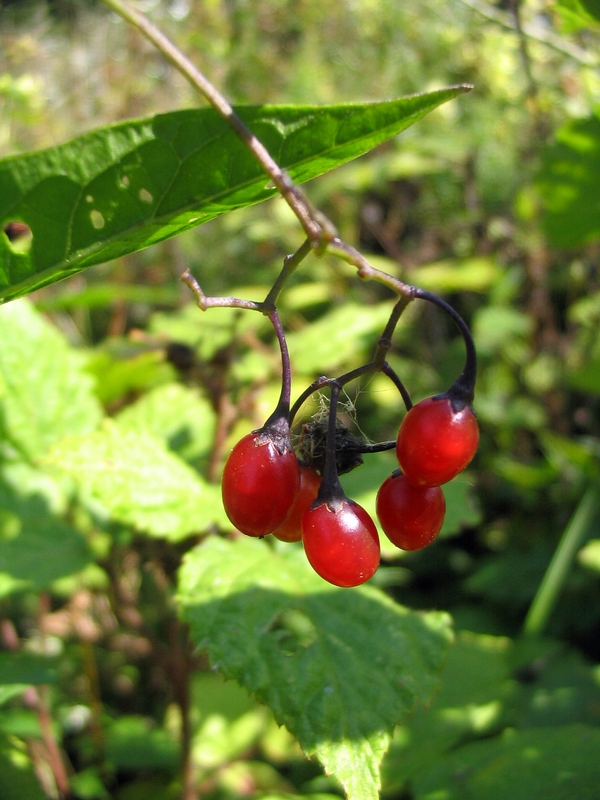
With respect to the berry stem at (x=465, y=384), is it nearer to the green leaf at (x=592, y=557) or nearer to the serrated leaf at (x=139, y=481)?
the serrated leaf at (x=139, y=481)

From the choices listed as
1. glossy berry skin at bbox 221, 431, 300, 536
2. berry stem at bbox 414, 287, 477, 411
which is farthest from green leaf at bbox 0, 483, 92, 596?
berry stem at bbox 414, 287, 477, 411

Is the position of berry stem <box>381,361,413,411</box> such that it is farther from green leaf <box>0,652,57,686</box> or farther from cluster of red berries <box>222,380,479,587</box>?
green leaf <box>0,652,57,686</box>

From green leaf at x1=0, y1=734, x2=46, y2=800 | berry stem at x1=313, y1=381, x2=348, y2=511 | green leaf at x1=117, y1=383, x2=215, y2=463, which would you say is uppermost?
berry stem at x1=313, y1=381, x2=348, y2=511

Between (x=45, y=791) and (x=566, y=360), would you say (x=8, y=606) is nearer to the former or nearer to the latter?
(x=45, y=791)

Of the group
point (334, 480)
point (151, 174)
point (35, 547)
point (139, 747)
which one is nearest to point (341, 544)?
point (334, 480)

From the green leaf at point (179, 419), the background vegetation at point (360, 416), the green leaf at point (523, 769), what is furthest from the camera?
the green leaf at point (179, 419)

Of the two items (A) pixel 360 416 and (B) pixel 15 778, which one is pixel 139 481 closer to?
(B) pixel 15 778

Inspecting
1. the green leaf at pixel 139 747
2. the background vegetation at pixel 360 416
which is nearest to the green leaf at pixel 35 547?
the background vegetation at pixel 360 416
